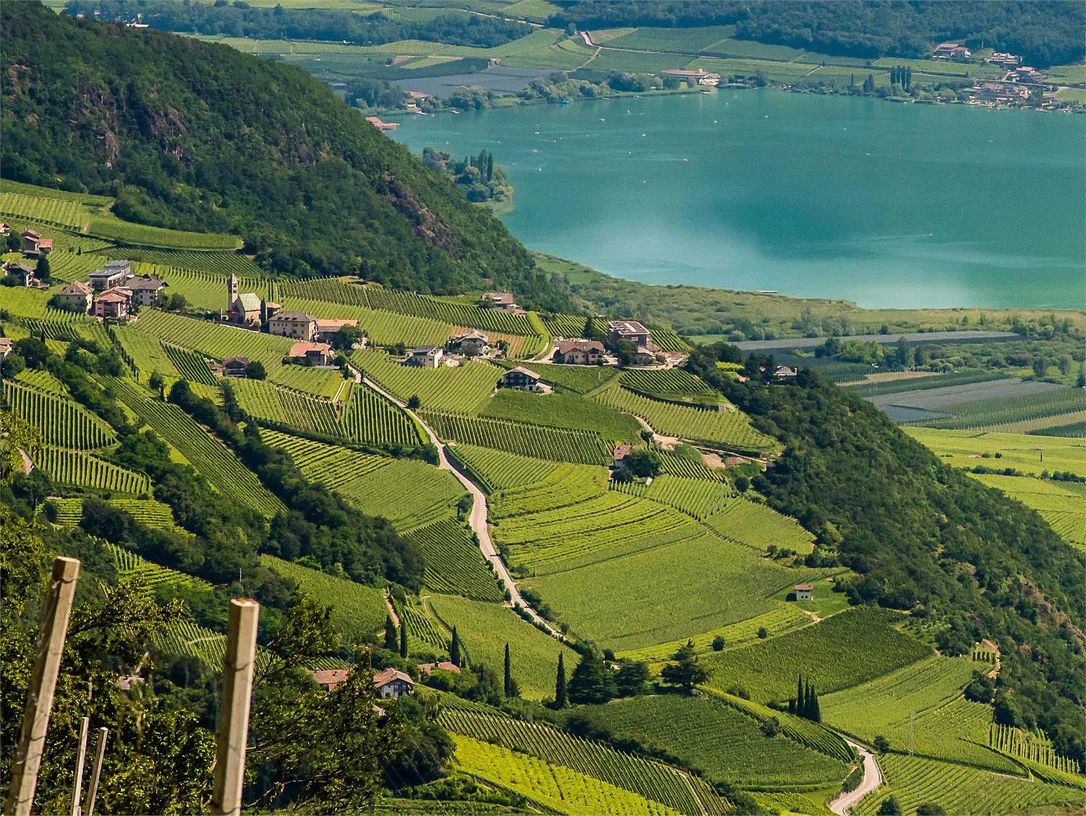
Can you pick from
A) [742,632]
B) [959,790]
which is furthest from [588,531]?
[959,790]

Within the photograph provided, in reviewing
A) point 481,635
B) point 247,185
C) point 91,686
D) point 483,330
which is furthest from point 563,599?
point 247,185

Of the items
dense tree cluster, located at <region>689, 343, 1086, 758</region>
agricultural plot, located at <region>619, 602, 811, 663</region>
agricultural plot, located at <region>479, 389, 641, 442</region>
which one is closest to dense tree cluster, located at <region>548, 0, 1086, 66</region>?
dense tree cluster, located at <region>689, 343, 1086, 758</region>

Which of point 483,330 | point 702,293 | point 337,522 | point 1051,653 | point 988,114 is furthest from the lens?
point 988,114

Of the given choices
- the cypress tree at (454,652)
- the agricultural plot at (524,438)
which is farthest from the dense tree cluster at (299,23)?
the cypress tree at (454,652)

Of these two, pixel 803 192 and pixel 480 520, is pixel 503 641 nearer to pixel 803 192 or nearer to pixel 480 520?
pixel 480 520

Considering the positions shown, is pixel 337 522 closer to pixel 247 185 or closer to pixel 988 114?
pixel 247 185

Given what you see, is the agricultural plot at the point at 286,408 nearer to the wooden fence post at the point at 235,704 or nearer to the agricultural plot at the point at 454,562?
the agricultural plot at the point at 454,562
